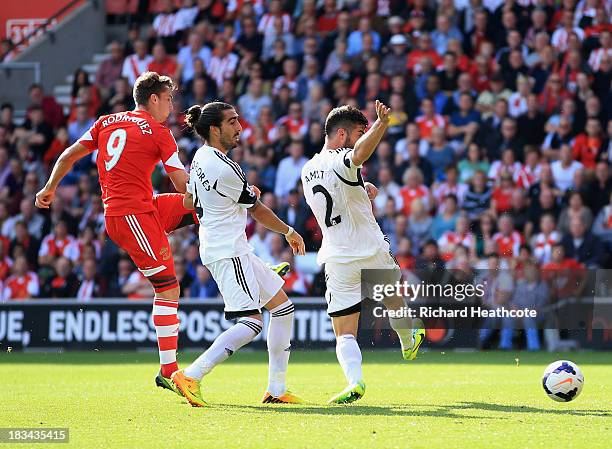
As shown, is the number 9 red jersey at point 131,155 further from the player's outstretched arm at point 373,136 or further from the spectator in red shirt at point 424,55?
the spectator in red shirt at point 424,55

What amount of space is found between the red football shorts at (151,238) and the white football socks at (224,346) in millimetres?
983

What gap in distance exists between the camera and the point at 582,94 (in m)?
17.4

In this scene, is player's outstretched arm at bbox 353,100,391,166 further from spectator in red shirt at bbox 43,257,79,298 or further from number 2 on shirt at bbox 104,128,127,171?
spectator in red shirt at bbox 43,257,79,298

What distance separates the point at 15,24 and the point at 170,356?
17097mm

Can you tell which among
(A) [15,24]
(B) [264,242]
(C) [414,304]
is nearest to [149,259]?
(C) [414,304]

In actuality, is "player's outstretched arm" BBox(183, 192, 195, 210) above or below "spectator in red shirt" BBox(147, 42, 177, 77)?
below

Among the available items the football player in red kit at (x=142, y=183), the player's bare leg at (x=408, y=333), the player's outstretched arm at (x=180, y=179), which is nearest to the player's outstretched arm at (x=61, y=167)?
the football player in red kit at (x=142, y=183)

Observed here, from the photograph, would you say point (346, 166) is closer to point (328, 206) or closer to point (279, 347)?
point (328, 206)

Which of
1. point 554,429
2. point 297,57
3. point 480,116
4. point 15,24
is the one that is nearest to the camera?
point 554,429

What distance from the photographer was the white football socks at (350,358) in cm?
852

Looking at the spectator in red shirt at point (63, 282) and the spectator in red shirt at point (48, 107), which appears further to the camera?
the spectator in red shirt at point (48, 107)

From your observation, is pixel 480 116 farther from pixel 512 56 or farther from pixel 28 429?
pixel 28 429

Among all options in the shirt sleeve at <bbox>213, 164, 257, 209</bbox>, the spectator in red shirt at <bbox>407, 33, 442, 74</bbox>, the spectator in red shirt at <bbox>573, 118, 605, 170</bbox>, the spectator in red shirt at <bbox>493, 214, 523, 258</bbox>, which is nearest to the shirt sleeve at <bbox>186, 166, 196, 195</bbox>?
the shirt sleeve at <bbox>213, 164, 257, 209</bbox>

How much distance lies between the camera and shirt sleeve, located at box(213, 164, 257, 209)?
28.0ft
